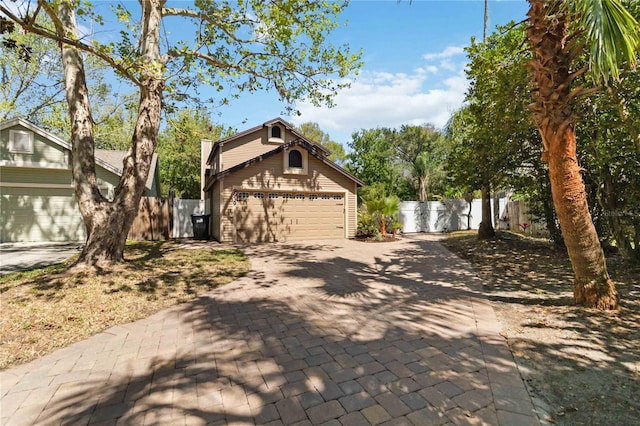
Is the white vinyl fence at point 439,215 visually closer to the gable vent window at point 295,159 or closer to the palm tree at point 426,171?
the palm tree at point 426,171

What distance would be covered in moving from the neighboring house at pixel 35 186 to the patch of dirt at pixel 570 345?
1573 centimetres

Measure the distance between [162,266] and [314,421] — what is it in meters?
6.70

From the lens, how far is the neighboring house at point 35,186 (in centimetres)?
1305

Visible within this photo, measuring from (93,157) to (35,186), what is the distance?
9.10 metres

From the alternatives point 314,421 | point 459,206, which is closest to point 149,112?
point 314,421

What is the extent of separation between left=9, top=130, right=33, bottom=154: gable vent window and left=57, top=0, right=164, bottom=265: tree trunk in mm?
8969

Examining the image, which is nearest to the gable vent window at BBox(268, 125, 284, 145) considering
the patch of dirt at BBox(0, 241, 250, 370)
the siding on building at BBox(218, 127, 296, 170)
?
the siding on building at BBox(218, 127, 296, 170)

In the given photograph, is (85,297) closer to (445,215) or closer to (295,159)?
(295,159)

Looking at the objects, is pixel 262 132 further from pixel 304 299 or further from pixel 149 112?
pixel 304 299

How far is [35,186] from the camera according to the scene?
1339 centimetres

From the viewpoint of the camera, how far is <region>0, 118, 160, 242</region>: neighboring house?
42.8ft

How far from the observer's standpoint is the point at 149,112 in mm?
7746

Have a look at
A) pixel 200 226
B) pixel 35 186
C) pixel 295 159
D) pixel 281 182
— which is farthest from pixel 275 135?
pixel 35 186

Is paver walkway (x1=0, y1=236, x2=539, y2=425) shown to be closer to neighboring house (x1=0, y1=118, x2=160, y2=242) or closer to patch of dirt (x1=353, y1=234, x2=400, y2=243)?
patch of dirt (x1=353, y1=234, x2=400, y2=243)
